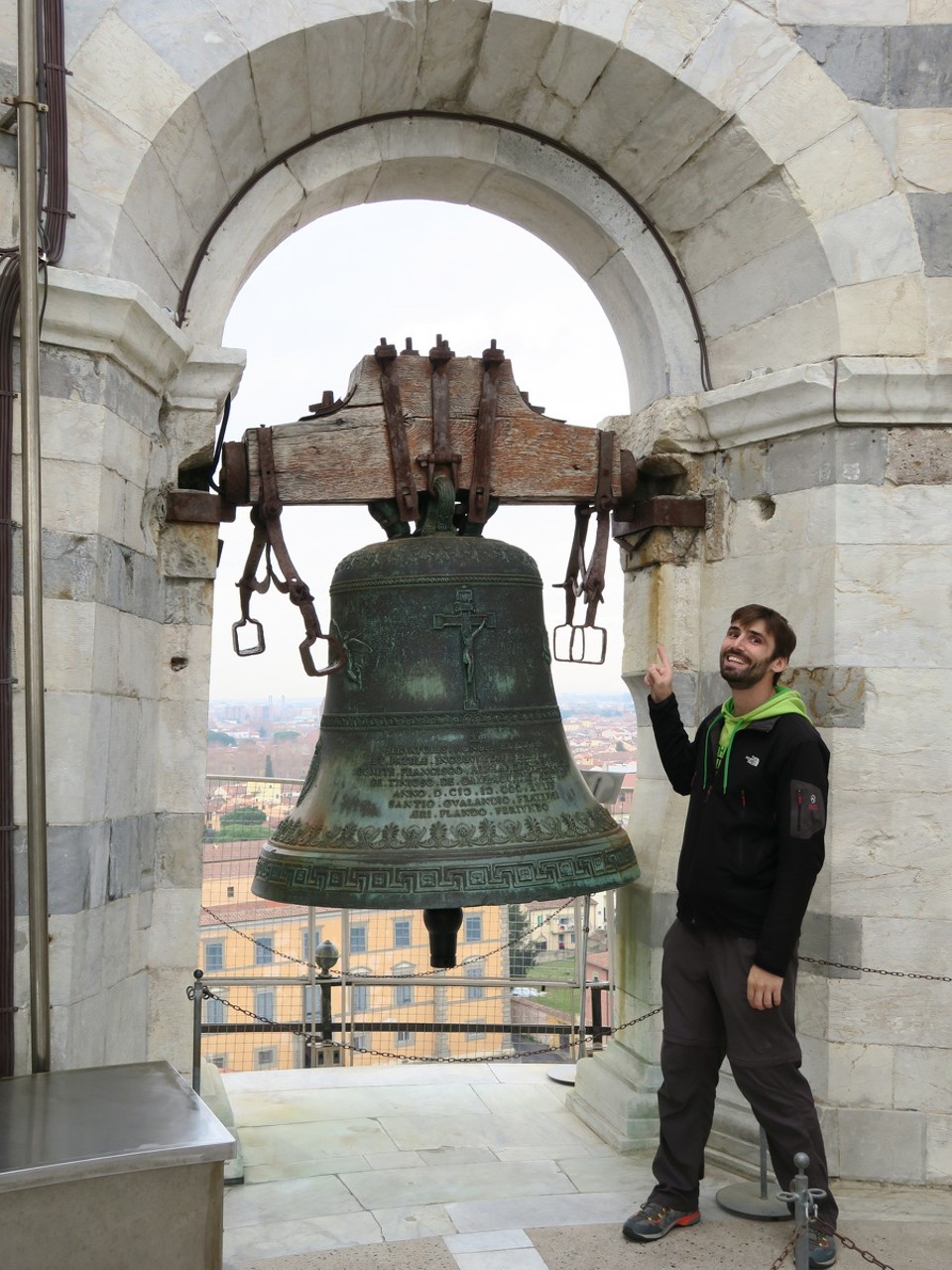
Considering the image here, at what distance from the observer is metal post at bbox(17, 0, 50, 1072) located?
2697 mm

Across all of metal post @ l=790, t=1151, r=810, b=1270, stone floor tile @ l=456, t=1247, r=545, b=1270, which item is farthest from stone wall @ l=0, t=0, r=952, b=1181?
metal post @ l=790, t=1151, r=810, b=1270

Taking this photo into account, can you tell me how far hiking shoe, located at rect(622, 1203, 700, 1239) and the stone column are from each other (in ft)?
4.24

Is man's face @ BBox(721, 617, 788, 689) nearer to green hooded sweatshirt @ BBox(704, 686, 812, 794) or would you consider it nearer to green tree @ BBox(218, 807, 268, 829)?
green hooded sweatshirt @ BBox(704, 686, 812, 794)

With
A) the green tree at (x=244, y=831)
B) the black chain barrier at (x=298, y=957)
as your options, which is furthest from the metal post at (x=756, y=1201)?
the green tree at (x=244, y=831)

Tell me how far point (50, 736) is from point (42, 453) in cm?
66

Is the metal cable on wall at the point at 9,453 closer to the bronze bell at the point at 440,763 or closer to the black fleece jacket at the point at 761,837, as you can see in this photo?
the bronze bell at the point at 440,763

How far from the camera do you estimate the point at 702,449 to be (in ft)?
12.5

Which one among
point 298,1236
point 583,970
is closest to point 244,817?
point 583,970

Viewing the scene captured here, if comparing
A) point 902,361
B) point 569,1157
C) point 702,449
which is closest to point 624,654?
point 702,449

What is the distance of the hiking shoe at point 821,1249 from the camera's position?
2.76 m

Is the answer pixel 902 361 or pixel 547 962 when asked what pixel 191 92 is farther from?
pixel 547 962

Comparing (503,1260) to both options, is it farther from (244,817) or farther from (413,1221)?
(244,817)

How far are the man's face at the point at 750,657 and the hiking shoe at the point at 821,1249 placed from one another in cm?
124

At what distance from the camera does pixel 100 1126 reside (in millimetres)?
2387
